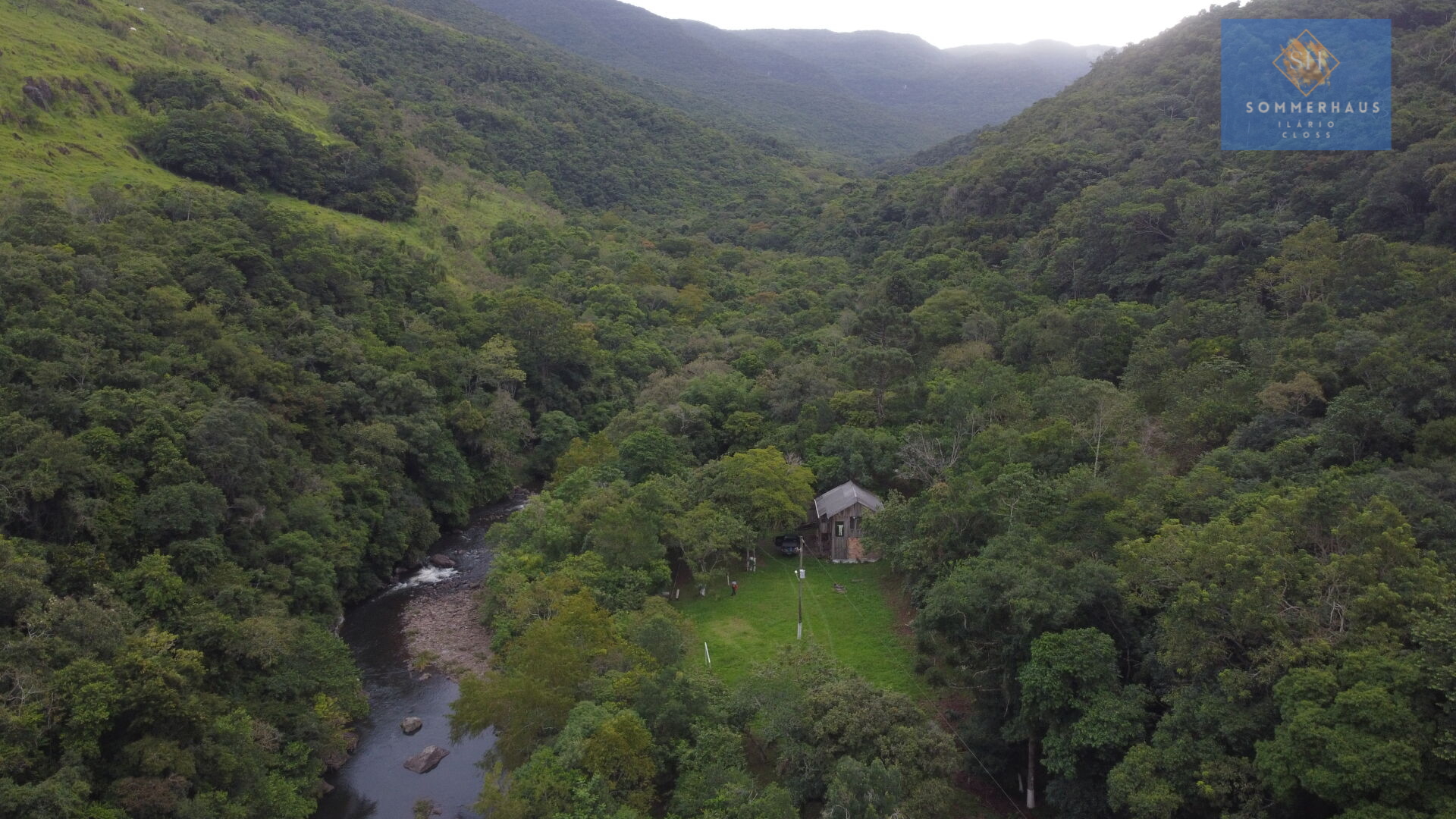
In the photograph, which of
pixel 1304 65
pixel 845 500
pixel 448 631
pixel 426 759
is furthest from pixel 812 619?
pixel 1304 65

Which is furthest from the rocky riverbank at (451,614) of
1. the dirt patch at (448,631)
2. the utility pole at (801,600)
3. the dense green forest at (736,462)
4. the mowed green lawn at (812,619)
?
the utility pole at (801,600)

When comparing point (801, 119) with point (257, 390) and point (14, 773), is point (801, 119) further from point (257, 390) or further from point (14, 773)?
point (14, 773)

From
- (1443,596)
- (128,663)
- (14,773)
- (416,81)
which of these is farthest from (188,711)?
(416,81)

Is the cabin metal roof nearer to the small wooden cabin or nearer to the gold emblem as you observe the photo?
the small wooden cabin

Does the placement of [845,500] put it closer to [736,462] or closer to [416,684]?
[736,462]

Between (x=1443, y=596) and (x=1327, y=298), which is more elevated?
(x=1327, y=298)

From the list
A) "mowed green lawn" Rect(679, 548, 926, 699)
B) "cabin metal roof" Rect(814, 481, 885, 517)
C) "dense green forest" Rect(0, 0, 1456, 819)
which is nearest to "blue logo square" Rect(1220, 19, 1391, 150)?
"dense green forest" Rect(0, 0, 1456, 819)
